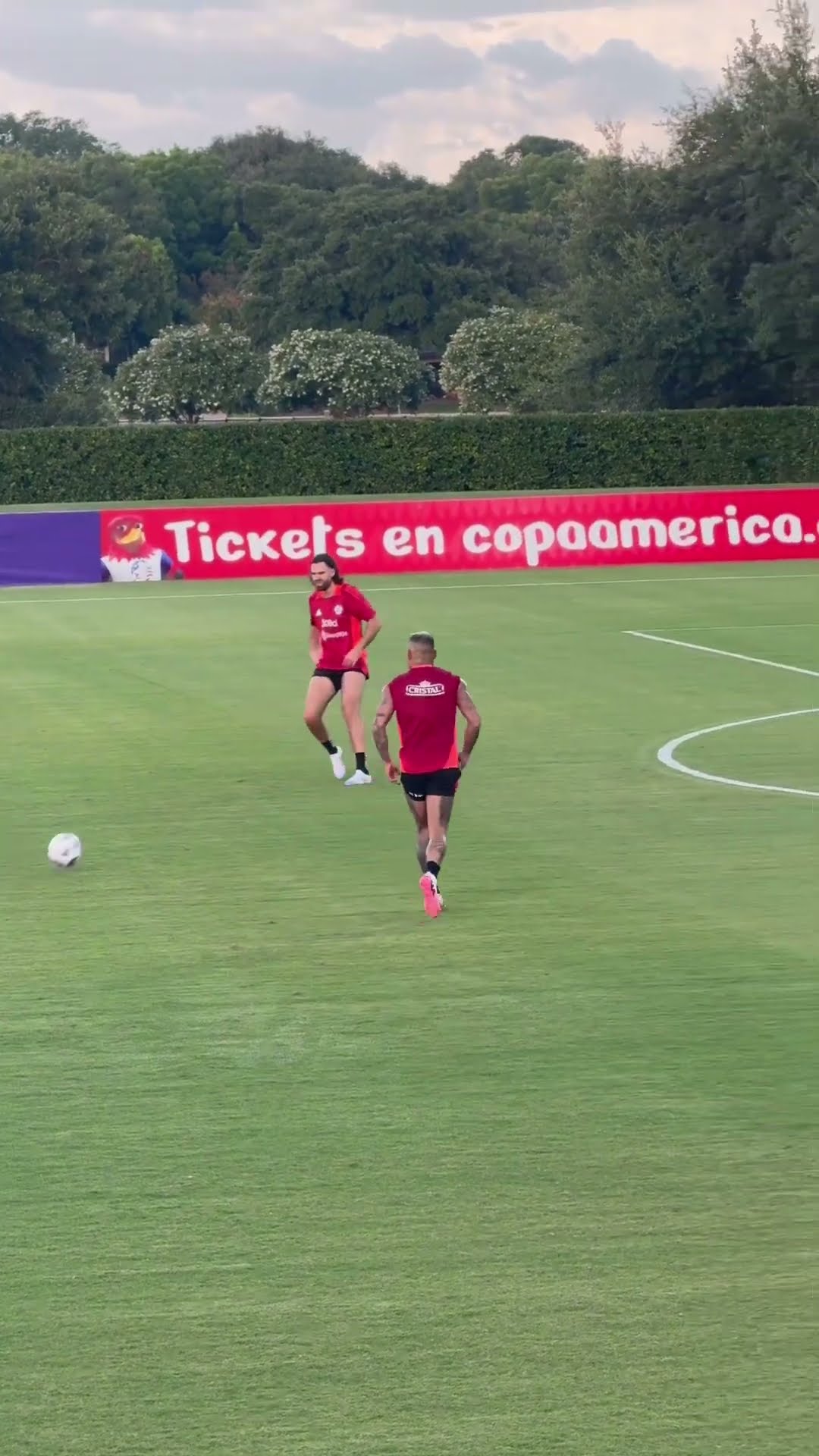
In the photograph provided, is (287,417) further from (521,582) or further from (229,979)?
(229,979)

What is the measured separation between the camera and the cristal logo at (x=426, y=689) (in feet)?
40.1

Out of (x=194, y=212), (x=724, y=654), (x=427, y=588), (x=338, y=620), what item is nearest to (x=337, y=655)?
(x=338, y=620)

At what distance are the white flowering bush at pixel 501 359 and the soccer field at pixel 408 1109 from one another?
52.3 metres

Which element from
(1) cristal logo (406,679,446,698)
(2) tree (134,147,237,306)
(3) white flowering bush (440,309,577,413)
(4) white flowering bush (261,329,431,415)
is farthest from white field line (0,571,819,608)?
(2) tree (134,147,237,306)

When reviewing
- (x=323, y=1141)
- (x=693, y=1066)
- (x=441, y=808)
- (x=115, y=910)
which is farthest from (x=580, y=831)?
(x=323, y=1141)

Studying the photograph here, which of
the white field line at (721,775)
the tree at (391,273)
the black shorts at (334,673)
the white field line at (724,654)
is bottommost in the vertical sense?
the white field line at (724,654)

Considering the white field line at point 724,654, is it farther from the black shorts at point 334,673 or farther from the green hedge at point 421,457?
the green hedge at point 421,457

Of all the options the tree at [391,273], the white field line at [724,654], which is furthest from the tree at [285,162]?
the white field line at [724,654]

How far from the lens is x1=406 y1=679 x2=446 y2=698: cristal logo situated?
1222cm

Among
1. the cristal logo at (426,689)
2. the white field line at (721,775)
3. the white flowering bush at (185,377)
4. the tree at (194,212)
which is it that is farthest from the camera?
the tree at (194,212)

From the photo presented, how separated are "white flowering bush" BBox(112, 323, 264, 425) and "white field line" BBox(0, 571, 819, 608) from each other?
106 ft

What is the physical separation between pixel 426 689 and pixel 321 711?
529cm

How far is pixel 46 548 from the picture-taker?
1454 inches

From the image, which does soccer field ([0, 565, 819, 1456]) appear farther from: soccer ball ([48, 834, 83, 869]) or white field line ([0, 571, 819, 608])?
white field line ([0, 571, 819, 608])
